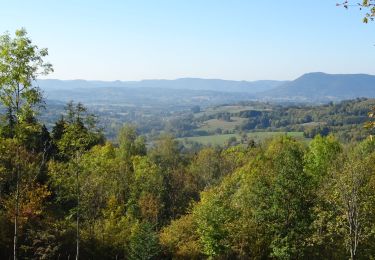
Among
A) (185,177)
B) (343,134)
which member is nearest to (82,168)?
(185,177)

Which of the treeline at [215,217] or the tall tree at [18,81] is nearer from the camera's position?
the tall tree at [18,81]

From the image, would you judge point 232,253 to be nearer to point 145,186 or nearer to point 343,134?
point 145,186

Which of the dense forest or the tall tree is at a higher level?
the tall tree

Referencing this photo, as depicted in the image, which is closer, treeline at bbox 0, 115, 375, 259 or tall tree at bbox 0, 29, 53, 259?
tall tree at bbox 0, 29, 53, 259

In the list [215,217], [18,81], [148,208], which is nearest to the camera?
[18,81]

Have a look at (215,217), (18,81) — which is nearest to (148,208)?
(215,217)

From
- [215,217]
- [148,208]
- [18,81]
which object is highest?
[18,81]

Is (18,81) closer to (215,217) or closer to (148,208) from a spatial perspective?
(215,217)

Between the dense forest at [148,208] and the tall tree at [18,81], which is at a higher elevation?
the tall tree at [18,81]

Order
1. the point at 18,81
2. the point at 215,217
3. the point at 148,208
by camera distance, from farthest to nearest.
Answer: the point at 148,208, the point at 215,217, the point at 18,81

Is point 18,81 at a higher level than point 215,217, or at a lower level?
higher

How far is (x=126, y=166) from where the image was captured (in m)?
61.9

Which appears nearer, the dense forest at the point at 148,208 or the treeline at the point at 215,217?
the dense forest at the point at 148,208

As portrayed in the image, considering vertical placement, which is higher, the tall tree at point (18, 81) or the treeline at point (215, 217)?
the tall tree at point (18, 81)
